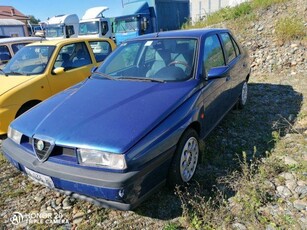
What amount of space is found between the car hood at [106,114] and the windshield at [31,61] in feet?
6.40

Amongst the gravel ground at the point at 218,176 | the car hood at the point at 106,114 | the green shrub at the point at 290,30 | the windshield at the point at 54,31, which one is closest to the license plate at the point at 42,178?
the car hood at the point at 106,114

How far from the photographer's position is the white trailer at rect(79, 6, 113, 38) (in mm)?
16594

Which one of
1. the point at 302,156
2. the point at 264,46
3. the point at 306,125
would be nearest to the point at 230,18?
the point at 264,46

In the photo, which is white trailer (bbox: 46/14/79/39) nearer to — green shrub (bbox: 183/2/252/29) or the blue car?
Result: green shrub (bbox: 183/2/252/29)

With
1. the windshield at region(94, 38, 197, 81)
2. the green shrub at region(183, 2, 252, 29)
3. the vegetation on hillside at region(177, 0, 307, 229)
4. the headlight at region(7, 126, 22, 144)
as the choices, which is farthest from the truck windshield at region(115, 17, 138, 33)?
the headlight at region(7, 126, 22, 144)

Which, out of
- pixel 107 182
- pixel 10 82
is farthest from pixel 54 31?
pixel 107 182

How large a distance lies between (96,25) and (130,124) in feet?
51.8

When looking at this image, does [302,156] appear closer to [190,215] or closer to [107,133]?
[190,215]

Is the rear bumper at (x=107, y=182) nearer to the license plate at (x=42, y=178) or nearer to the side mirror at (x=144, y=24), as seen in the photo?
the license plate at (x=42, y=178)

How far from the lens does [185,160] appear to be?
9.08ft

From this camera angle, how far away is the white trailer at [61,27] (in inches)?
677

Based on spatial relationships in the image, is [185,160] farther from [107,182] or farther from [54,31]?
[54,31]

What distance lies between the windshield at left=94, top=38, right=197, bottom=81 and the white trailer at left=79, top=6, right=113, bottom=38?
44.8 ft

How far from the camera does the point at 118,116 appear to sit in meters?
2.48
